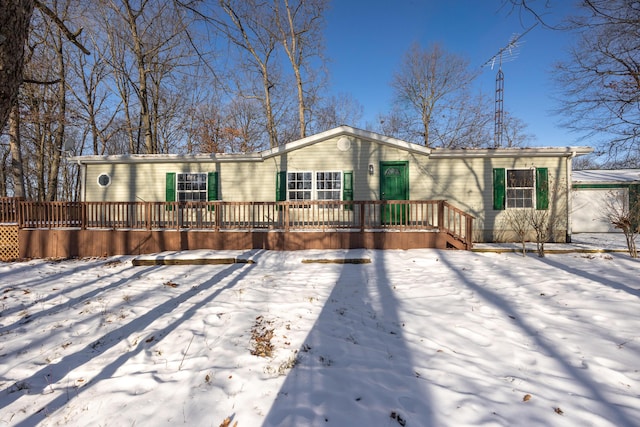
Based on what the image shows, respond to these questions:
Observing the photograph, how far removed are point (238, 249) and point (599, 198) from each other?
1526 centimetres

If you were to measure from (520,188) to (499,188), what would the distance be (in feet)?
2.24

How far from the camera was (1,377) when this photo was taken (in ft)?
8.30

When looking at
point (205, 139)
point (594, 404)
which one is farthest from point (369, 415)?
point (205, 139)

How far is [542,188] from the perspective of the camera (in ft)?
29.0

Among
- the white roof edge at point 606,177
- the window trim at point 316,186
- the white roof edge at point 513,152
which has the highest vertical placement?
the white roof edge at point 513,152

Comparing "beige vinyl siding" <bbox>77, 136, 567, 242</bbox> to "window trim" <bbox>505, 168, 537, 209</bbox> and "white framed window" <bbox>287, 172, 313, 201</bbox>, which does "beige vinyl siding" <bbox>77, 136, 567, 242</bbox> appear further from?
"white framed window" <bbox>287, 172, 313, 201</bbox>

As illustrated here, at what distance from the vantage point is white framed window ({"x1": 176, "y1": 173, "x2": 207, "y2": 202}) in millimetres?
10023

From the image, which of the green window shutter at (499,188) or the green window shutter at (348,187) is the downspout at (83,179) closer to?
the green window shutter at (348,187)

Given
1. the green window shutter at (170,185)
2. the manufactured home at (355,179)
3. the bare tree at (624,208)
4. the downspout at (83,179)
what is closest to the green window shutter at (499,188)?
the manufactured home at (355,179)

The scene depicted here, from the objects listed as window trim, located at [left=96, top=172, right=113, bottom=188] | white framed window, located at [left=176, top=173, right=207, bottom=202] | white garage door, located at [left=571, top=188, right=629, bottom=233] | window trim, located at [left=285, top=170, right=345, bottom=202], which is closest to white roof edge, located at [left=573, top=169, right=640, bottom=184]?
white garage door, located at [left=571, top=188, right=629, bottom=233]

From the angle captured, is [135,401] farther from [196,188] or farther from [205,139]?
[205,139]

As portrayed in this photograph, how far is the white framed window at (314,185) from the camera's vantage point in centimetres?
945

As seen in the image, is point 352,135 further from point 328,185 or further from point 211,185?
point 211,185

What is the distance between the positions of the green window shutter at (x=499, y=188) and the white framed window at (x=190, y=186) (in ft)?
32.9
